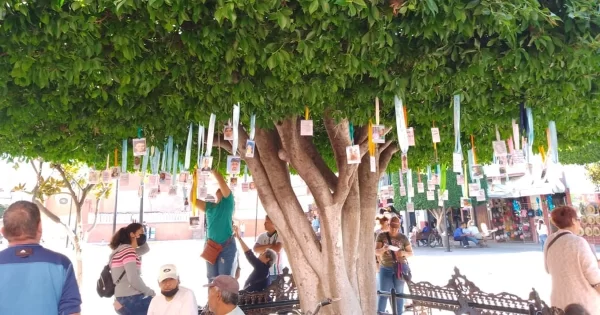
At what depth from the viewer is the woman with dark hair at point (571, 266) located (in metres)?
3.65

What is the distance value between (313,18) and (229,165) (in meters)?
2.24

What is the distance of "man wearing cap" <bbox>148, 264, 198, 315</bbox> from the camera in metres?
3.66

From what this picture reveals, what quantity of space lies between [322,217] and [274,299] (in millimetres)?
1474

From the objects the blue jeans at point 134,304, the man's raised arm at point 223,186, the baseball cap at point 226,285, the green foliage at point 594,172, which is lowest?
the blue jeans at point 134,304

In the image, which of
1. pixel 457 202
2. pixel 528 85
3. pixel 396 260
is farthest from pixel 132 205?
pixel 528 85

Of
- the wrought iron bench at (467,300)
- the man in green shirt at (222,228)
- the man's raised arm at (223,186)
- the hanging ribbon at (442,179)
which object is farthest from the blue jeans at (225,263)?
the hanging ribbon at (442,179)

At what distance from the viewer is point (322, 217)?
4.86 metres

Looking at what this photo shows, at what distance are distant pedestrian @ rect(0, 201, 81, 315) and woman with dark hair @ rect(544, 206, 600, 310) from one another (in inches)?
153

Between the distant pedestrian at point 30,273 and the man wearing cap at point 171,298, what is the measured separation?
3.77ft

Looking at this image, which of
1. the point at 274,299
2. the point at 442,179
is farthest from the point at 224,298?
the point at 442,179

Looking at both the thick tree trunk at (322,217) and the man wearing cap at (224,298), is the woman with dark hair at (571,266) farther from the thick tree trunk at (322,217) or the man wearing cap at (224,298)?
the man wearing cap at (224,298)

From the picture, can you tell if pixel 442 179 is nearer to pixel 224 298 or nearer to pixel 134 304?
pixel 224 298

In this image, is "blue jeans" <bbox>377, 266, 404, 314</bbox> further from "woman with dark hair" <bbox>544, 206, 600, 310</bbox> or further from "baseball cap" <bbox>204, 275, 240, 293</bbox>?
"baseball cap" <bbox>204, 275, 240, 293</bbox>

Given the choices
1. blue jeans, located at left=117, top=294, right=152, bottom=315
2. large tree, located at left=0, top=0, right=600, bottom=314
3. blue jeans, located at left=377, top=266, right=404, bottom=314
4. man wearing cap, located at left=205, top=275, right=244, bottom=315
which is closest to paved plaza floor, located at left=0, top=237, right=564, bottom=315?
blue jeans, located at left=377, top=266, right=404, bottom=314
